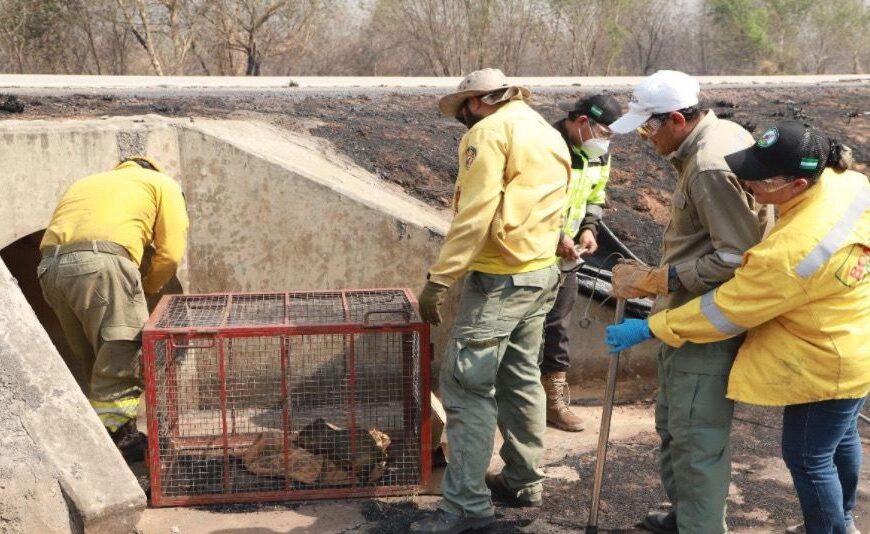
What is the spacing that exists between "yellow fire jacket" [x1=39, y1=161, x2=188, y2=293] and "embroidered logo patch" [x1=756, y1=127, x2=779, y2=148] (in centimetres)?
316

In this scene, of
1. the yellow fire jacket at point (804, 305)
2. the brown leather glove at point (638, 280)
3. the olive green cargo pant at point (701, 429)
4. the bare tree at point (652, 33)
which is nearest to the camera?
the yellow fire jacket at point (804, 305)

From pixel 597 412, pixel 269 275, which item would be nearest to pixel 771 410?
pixel 597 412

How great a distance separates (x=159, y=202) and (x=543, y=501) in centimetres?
259

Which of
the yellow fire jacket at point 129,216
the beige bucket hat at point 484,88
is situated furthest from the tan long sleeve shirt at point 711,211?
the yellow fire jacket at point 129,216

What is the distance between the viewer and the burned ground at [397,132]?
25.0ft

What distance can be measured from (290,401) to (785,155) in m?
2.79

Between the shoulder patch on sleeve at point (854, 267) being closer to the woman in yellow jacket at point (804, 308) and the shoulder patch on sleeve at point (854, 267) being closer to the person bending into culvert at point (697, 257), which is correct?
the woman in yellow jacket at point (804, 308)

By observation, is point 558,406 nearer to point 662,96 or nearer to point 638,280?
point 638,280

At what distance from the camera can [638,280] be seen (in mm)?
3779

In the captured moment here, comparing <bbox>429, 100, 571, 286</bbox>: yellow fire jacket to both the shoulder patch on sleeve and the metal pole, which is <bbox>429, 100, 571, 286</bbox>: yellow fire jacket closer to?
the metal pole

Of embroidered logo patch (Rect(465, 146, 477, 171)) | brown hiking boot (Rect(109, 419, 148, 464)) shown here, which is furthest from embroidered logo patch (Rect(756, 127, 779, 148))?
brown hiking boot (Rect(109, 419, 148, 464))

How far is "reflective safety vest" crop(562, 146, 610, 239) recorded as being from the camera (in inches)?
214

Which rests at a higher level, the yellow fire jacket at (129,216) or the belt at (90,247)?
the yellow fire jacket at (129,216)

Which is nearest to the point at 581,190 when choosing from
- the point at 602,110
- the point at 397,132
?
the point at 602,110
